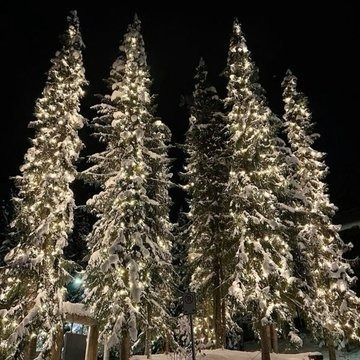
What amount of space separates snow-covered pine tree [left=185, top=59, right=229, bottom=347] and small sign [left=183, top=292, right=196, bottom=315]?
1114cm

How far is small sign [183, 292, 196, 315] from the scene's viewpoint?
13.4 m

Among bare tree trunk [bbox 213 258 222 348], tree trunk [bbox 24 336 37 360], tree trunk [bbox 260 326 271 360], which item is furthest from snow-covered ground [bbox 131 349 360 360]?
tree trunk [bbox 24 336 37 360]

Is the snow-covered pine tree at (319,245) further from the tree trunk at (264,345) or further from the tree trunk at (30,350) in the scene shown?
the tree trunk at (30,350)

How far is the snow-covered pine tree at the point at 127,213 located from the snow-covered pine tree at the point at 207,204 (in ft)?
8.03

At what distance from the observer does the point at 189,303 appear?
1354 cm

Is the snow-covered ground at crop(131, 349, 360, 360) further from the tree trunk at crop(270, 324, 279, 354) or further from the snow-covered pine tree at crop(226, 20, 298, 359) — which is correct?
the tree trunk at crop(270, 324, 279, 354)

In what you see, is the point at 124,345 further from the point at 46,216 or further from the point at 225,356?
the point at 46,216

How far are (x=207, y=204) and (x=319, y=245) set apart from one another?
7259 millimetres

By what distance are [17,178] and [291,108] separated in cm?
1853

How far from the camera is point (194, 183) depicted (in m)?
28.0

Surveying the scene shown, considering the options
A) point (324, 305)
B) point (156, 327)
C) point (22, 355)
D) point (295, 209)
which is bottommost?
point (22, 355)

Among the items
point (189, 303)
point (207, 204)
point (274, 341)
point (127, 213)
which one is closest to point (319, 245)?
point (274, 341)

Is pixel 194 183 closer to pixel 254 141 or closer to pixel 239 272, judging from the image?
pixel 254 141

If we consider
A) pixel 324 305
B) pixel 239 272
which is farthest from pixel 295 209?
pixel 239 272
